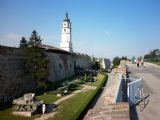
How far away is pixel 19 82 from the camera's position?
18.0 m

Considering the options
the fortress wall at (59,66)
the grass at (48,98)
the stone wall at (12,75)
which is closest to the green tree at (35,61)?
the stone wall at (12,75)

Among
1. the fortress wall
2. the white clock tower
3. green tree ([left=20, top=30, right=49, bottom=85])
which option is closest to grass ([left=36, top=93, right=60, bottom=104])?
green tree ([left=20, top=30, right=49, bottom=85])

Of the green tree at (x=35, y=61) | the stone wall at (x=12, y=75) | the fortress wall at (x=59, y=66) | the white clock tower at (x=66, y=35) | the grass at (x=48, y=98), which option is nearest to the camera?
the grass at (x=48, y=98)

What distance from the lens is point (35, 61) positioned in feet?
61.8

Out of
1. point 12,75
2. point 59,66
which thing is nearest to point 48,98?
point 12,75

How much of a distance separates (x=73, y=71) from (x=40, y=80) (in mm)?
21226

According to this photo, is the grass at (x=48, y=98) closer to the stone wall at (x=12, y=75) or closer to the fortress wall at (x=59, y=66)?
the stone wall at (x=12, y=75)

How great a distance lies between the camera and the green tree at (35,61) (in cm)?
1883

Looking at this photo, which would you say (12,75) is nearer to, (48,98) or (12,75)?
(12,75)

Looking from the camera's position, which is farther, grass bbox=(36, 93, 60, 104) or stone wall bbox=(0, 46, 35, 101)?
stone wall bbox=(0, 46, 35, 101)

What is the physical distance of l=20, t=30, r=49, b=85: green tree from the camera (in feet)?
61.8

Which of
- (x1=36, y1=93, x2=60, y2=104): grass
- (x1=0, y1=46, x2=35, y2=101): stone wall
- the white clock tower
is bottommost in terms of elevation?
(x1=36, y1=93, x2=60, y2=104): grass

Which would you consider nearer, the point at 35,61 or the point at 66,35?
the point at 35,61

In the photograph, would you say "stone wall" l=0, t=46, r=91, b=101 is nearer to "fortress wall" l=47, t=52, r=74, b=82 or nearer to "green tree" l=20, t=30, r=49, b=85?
"green tree" l=20, t=30, r=49, b=85
